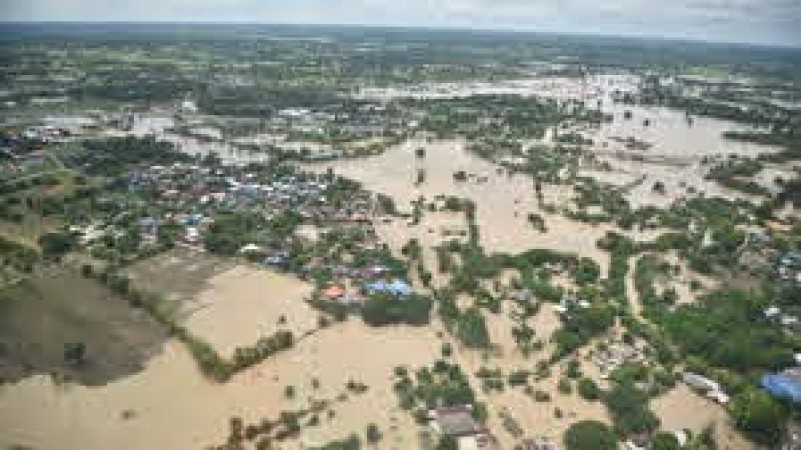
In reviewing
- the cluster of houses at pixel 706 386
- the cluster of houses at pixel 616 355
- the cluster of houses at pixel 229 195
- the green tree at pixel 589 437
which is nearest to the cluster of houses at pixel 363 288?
the cluster of houses at pixel 229 195

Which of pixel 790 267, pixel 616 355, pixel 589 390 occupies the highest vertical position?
pixel 790 267

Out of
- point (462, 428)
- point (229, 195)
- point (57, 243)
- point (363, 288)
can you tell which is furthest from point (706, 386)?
point (57, 243)

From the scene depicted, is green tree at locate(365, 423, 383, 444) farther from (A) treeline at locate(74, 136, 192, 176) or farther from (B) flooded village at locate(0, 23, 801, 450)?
(A) treeline at locate(74, 136, 192, 176)

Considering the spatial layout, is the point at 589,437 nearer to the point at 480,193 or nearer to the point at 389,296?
the point at 389,296

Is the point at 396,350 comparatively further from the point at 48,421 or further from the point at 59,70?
the point at 59,70

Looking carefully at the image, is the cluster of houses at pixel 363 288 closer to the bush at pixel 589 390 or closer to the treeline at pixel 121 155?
the bush at pixel 589 390

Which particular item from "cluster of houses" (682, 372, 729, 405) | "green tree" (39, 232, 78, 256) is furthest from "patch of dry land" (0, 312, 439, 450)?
"green tree" (39, 232, 78, 256)

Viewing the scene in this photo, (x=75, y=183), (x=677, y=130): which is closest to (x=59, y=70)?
(x=75, y=183)
